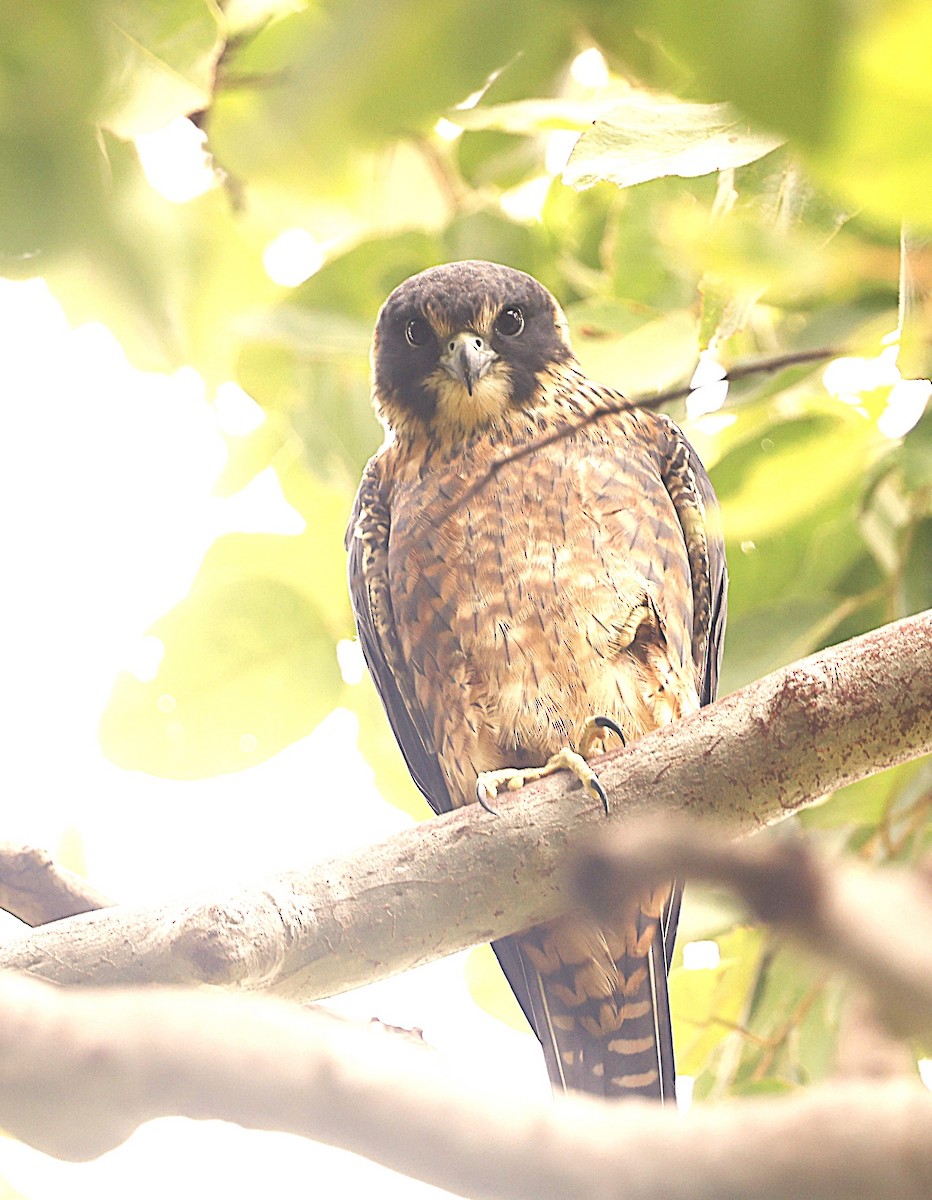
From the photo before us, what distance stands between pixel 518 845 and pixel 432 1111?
3.93 ft

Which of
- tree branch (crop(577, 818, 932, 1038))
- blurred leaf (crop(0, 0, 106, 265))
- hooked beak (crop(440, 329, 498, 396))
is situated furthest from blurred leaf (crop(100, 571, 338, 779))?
tree branch (crop(577, 818, 932, 1038))

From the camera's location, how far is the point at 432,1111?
1.09 feet

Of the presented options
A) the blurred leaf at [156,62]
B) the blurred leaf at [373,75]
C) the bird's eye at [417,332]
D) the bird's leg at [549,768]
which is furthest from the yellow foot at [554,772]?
the blurred leaf at [373,75]

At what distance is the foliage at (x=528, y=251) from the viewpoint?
0.91ft

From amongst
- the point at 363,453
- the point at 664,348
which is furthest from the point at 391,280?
the point at 664,348

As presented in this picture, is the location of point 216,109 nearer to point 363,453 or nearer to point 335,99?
point 335,99

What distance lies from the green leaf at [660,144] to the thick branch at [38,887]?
1.22 metres

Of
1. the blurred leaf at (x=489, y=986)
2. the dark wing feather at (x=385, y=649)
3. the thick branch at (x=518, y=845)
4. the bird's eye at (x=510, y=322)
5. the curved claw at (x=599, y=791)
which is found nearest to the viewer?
the thick branch at (x=518, y=845)

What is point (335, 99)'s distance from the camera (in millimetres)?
277

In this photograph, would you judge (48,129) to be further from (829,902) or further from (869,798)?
(869,798)

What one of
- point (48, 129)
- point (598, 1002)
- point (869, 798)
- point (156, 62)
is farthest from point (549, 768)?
point (48, 129)

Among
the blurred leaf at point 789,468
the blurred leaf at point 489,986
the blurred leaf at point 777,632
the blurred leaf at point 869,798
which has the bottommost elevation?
the blurred leaf at point 489,986

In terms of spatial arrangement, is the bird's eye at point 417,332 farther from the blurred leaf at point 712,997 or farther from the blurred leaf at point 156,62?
the blurred leaf at point 156,62

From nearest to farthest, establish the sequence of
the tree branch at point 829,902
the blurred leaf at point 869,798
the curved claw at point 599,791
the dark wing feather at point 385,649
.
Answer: the tree branch at point 829,902 < the curved claw at point 599,791 < the blurred leaf at point 869,798 < the dark wing feather at point 385,649
